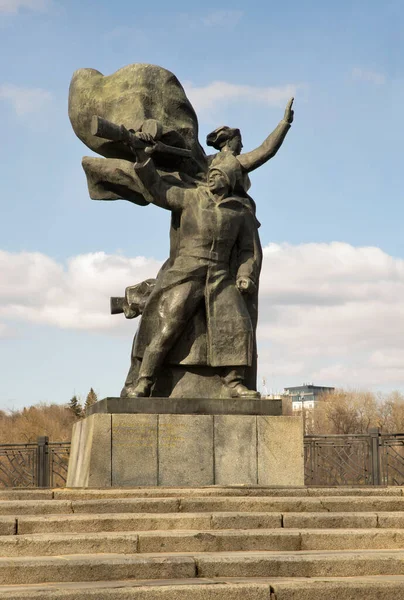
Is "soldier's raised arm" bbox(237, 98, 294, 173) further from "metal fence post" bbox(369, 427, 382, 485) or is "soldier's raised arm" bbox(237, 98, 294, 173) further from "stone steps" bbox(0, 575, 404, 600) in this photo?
"metal fence post" bbox(369, 427, 382, 485)

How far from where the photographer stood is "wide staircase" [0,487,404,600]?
5.26 metres

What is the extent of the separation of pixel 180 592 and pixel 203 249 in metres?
5.15

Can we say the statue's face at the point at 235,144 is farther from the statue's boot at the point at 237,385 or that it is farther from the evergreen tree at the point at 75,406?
the evergreen tree at the point at 75,406

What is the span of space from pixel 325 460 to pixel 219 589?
1271 centimetres

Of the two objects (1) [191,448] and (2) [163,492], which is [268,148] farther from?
(2) [163,492]

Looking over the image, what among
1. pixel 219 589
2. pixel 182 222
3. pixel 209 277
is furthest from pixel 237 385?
pixel 219 589

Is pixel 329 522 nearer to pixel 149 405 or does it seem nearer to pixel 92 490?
pixel 92 490

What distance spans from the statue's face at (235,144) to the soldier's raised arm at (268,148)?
0.42ft

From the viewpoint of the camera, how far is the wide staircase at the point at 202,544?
17.3ft

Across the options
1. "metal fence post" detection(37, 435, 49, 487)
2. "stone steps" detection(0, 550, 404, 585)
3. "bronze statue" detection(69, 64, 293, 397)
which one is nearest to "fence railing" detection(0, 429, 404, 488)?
"metal fence post" detection(37, 435, 49, 487)

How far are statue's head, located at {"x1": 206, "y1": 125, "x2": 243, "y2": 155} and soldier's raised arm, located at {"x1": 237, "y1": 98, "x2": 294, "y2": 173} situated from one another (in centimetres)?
16

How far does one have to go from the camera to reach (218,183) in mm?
9953

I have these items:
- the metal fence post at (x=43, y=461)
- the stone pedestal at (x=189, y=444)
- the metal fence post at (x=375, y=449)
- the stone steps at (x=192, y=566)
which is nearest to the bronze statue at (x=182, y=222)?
the stone pedestal at (x=189, y=444)

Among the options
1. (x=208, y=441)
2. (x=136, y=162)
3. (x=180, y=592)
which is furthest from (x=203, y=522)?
(x=136, y=162)
